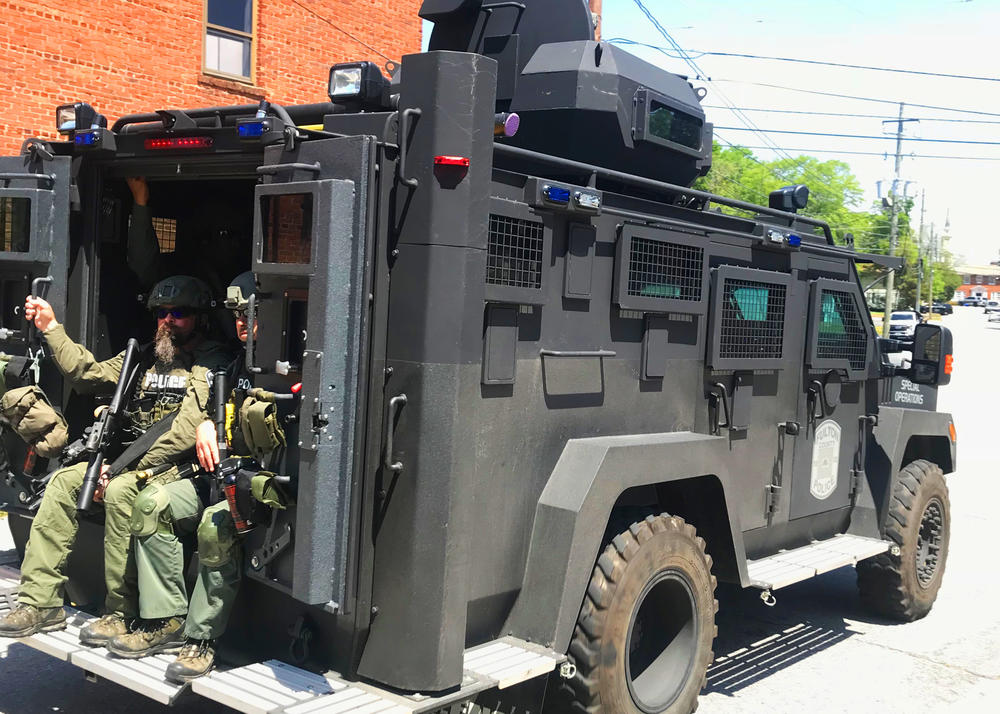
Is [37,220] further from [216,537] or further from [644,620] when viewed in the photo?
[644,620]

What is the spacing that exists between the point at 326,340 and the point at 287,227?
0.52 m

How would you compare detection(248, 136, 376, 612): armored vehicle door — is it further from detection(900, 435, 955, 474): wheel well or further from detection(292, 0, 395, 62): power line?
detection(292, 0, 395, 62): power line

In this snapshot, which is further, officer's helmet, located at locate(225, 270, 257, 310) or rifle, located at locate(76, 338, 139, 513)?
rifle, located at locate(76, 338, 139, 513)

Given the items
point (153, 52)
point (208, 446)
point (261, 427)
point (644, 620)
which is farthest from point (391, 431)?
point (153, 52)

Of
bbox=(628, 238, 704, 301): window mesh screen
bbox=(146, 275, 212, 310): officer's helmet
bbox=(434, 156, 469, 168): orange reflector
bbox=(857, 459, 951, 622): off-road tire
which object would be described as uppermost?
bbox=(434, 156, 469, 168): orange reflector

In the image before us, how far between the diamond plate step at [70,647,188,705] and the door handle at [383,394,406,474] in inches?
45.7

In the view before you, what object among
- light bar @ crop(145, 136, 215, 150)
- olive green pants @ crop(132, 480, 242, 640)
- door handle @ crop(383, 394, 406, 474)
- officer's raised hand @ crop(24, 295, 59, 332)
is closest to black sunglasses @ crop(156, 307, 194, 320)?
officer's raised hand @ crop(24, 295, 59, 332)

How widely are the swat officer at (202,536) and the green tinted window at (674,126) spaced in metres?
2.24

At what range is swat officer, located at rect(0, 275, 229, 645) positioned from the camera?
14.9 feet

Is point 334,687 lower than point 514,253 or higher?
lower

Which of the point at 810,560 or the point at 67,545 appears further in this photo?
the point at 810,560

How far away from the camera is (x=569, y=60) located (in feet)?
17.8

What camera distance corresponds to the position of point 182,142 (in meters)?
4.53

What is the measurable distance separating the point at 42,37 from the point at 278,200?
32.9 feet
